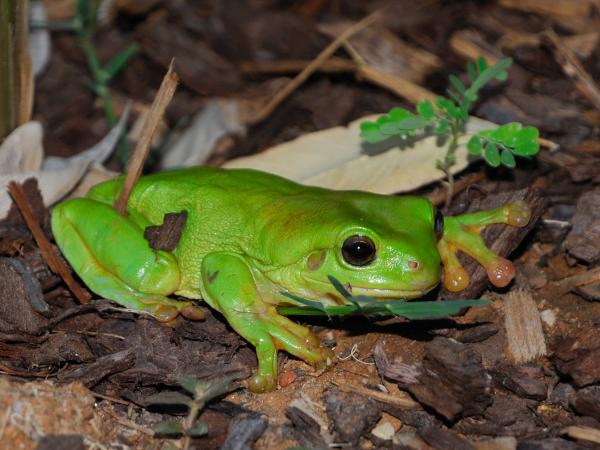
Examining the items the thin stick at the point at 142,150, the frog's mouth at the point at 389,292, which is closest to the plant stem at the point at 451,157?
the frog's mouth at the point at 389,292

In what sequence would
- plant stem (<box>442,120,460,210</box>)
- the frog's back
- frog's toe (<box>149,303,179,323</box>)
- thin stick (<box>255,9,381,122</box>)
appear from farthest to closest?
thin stick (<box>255,9,381,122</box>)
plant stem (<box>442,120,460,210</box>)
the frog's back
frog's toe (<box>149,303,179,323</box>)

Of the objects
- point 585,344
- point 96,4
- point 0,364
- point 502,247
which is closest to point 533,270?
point 502,247

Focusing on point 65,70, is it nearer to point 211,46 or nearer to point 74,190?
point 211,46

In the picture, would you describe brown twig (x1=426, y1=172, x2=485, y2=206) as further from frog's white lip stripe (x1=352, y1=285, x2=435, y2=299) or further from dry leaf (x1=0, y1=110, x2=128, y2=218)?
dry leaf (x1=0, y1=110, x2=128, y2=218)

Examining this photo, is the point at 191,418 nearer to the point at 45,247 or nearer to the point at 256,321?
the point at 256,321

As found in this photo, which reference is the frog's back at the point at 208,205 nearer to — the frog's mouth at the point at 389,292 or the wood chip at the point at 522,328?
the frog's mouth at the point at 389,292

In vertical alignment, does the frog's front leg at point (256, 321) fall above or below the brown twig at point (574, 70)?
above

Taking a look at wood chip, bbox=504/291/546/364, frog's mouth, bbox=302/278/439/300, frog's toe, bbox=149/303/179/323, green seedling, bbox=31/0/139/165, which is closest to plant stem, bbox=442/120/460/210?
wood chip, bbox=504/291/546/364

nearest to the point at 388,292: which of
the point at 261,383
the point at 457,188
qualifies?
the point at 261,383
